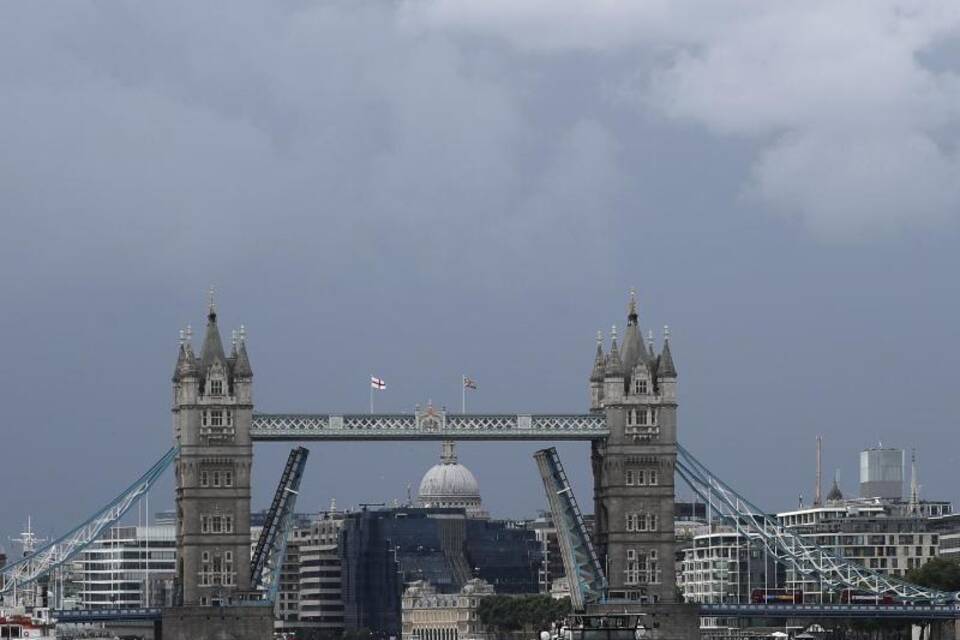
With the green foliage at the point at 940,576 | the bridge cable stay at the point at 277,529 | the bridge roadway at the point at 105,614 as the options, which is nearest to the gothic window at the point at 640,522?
the bridge cable stay at the point at 277,529

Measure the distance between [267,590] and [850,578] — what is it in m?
34.8

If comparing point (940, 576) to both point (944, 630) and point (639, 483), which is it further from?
point (639, 483)

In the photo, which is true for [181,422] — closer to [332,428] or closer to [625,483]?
[332,428]

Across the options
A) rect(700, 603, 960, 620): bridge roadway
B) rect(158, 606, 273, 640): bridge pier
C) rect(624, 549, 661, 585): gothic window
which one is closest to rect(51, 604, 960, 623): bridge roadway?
rect(700, 603, 960, 620): bridge roadway

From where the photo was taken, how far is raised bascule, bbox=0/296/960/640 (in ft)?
515

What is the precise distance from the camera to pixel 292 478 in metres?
156

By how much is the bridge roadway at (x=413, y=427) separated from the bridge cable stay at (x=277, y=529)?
158cm

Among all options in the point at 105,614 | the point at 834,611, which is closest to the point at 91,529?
the point at 105,614

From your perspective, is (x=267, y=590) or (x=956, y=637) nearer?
(x=267, y=590)

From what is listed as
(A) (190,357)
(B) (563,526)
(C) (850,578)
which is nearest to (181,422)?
(A) (190,357)

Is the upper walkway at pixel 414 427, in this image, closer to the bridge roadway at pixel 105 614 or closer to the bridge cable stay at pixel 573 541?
the bridge cable stay at pixel 573 541

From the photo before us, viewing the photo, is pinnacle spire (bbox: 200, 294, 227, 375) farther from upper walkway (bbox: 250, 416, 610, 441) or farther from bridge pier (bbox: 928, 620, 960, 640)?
bridge pier (bbox: 928, 620, 960, 640)

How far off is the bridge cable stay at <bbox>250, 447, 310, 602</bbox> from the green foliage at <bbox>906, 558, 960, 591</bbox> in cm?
4870

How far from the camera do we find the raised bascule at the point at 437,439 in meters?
157
